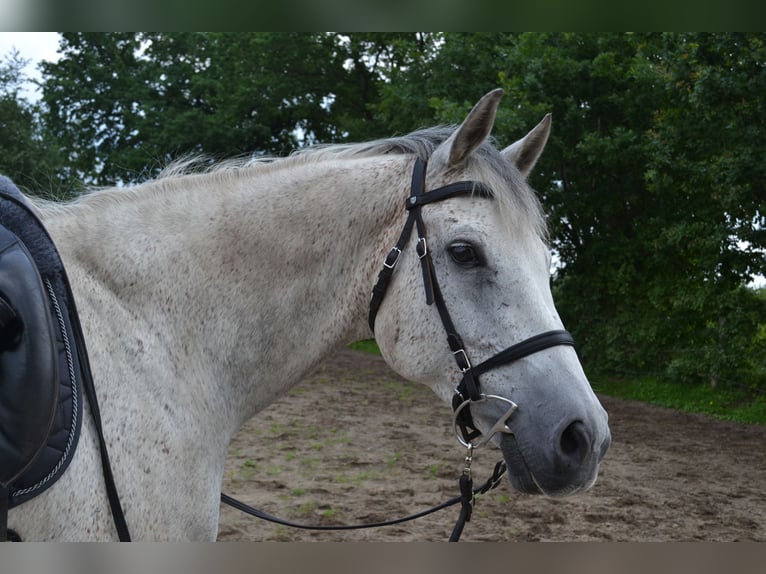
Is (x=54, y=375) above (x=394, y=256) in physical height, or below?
below

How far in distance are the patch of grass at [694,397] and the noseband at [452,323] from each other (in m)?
8.06

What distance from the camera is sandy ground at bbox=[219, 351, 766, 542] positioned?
4676 mm

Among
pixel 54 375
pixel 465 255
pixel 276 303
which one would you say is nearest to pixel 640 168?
pixel 465 255

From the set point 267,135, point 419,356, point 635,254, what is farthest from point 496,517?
point 267,135

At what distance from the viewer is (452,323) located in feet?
5.91

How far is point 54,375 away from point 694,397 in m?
9.55

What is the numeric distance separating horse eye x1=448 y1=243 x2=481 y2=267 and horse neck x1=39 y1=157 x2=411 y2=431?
0.24m

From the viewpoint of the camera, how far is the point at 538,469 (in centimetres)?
172

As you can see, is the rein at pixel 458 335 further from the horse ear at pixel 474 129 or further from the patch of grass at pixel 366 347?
the patch of grass at pixel 366 347

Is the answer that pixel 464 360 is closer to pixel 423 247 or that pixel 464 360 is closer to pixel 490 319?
pixel 490 319

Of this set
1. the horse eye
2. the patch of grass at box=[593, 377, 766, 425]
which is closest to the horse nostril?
the horse eye

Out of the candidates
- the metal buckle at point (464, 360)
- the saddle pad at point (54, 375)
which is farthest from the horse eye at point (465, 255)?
the saddle pad at point (54, 375)
